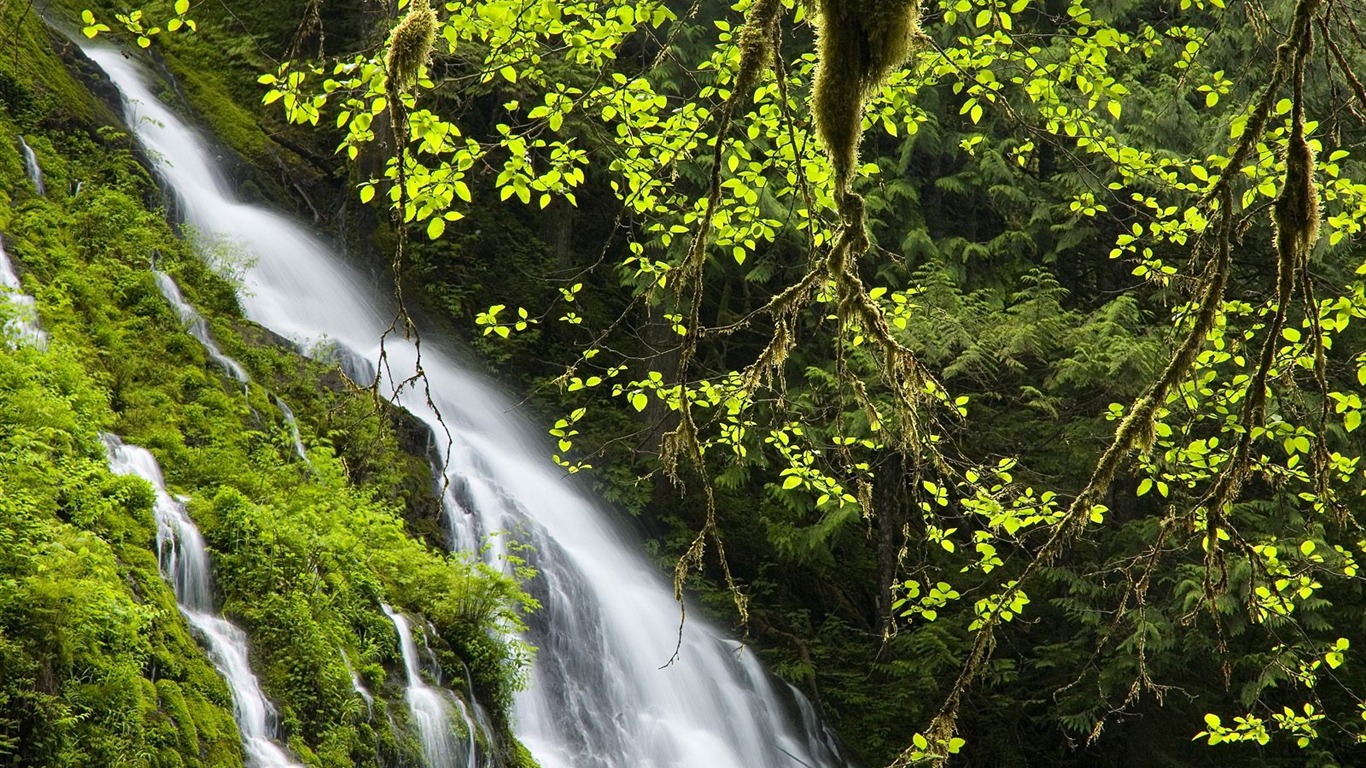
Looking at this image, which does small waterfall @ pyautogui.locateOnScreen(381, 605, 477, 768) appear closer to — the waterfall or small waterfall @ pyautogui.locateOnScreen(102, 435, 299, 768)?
small waterfall @ pyautogui.locateOnScreen(102, 435, 299, 768)

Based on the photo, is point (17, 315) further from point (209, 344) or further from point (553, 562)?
point (553, 562)

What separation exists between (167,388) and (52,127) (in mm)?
3830

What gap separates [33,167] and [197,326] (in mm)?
2021

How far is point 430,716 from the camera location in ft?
21.9

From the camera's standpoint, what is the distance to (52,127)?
32.1 ft

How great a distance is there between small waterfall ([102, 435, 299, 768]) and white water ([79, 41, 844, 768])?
9.18 ft

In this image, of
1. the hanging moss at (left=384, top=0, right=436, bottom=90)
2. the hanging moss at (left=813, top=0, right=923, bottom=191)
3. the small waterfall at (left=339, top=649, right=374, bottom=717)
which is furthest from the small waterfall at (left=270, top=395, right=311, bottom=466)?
the hanging moss at (left=813, top=0, right=923, bottom=191)

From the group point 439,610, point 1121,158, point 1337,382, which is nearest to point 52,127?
point 439,610

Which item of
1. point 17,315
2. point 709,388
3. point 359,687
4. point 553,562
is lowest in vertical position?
point 553,562

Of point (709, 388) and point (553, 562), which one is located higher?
point (709, 388)

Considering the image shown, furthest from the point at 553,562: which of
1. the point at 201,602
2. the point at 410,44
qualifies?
the point at 410,44

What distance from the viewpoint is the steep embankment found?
4.78 meters

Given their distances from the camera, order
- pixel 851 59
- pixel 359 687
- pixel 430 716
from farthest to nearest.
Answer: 1. pixel 430 716
2. pixel 359 687
3. pixel 851 59

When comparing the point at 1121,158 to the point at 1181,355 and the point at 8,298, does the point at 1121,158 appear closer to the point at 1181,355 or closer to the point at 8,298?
the point at 1181,355
